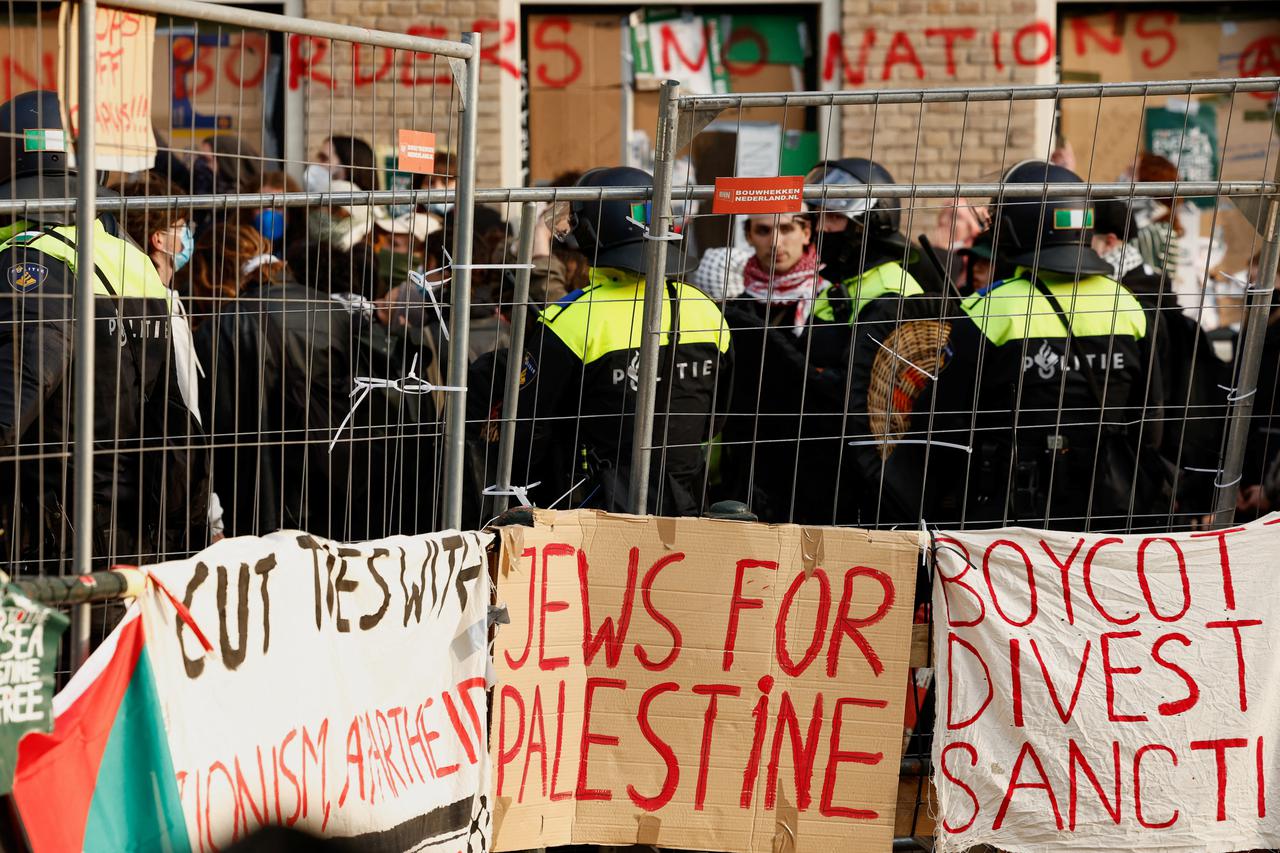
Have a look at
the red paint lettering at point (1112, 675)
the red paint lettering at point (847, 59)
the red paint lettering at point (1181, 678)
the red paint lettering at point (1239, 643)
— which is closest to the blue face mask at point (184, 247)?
the red paint lettering at point (1112, 675)

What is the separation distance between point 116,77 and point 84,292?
1.63 ft

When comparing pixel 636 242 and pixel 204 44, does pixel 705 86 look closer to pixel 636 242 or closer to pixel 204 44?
pixel 204 44

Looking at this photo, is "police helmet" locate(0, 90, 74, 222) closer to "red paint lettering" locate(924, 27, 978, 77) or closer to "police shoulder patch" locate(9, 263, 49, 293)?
"police shoulder patch" locate(9, 263, 49, 293)

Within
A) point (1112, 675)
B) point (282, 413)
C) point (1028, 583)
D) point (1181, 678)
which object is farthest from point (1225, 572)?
point (282, 413)

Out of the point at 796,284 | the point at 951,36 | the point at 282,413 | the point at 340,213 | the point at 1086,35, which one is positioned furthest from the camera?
the point at 1086,35

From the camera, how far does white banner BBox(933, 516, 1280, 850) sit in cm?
451

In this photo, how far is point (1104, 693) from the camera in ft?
14.9

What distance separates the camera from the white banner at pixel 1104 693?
14.8 feet

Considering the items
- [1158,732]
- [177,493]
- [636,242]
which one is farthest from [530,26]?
[1158,732]

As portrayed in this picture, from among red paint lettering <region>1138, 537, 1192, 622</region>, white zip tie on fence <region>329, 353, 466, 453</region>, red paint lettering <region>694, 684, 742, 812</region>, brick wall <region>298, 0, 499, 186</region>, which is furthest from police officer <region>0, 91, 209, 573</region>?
brick wall <region>298, 0, 499, 186</region>

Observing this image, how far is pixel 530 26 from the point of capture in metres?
10.7

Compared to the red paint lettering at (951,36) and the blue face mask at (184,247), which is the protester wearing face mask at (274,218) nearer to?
the blue face mask at (184,247)

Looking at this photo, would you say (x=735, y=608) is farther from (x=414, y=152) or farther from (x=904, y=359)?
(x=414, y=152)

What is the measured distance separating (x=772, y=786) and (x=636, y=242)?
174cm
